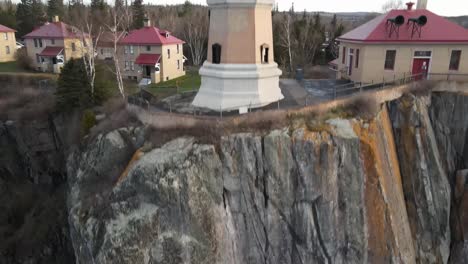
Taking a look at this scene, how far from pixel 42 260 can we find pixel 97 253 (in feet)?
39.0

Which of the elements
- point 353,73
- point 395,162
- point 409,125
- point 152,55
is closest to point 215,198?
point 395,162

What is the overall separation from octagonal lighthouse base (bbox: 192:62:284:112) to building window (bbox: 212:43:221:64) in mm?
367

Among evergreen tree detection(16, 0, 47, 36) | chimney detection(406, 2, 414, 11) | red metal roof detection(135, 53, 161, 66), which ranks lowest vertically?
red metal roof detection(135, 53, 161, 66)

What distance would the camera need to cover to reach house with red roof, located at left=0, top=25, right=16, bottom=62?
49500 mm

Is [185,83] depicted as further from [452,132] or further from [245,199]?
[452,132]

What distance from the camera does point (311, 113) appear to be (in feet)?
56.6

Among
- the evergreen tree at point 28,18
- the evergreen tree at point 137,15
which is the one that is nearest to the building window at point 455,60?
the evergreen tree at point 137,15

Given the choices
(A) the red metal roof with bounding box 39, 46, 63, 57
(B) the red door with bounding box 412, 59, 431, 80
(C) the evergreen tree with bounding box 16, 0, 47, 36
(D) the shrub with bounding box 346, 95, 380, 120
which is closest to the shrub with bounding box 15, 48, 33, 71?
(A) the red metal roof with bounding box 39, 46, 63, 57

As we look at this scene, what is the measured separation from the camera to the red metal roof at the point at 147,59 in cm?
3888

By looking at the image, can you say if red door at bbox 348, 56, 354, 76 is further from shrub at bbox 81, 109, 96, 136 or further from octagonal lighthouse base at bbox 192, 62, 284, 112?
shrub at bbox 81, 109, 96, 136

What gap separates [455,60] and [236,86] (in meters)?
15.5

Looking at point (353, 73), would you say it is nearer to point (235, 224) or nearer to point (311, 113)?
point (311, 113)

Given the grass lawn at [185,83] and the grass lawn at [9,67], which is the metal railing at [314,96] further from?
the grass lawn at [9,67]

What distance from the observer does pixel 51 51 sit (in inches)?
1715
